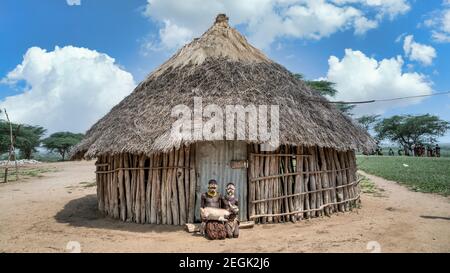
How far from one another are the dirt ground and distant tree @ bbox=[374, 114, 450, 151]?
115 feet

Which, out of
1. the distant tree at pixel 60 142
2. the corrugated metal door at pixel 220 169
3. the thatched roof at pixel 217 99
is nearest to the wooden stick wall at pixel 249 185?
the corrugated metal door at pixel 220 169

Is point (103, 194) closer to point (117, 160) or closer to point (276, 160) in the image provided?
point (117, 160)

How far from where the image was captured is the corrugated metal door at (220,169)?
7750mm

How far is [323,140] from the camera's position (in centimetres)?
793

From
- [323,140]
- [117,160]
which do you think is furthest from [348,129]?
[117,160]

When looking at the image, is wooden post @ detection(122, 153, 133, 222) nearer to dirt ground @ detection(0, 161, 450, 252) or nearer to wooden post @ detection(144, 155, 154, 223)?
dirt ground @ detection(0, 161, 450, 252)

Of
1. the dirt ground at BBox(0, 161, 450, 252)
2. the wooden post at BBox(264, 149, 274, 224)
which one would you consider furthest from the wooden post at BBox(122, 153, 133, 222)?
the wooden post at BBox(264, 149, 274, 224)

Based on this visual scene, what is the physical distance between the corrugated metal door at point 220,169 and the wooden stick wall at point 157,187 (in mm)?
148

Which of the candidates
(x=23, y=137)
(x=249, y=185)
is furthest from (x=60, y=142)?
(x=249, y=185)

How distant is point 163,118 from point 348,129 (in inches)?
179

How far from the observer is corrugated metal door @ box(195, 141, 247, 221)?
7750 mm

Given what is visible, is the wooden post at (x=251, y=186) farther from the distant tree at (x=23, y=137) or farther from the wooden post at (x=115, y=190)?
the distant tree at (x=23, y=137)

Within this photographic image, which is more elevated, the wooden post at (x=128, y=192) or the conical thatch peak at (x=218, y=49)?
the conical thatch peak at (x=218, y=49)

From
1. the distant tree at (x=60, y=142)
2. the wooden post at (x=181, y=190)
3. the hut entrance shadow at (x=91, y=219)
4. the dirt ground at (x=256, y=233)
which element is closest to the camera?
the dirt ground at (x=256, y=233)
